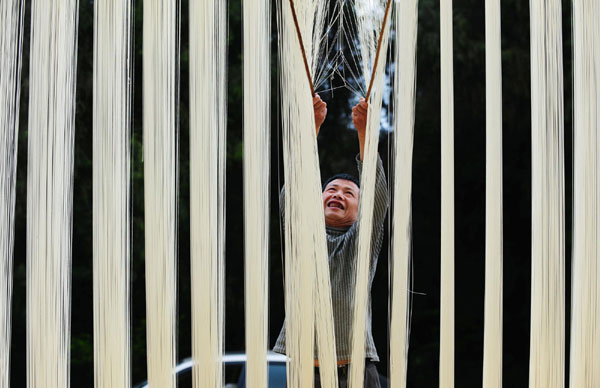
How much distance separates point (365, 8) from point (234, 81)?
2.51m

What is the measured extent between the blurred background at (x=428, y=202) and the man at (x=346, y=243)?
203cm

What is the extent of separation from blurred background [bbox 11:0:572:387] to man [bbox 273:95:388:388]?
203 centimetres

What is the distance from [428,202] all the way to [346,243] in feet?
7.68

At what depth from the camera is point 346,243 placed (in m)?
1.46

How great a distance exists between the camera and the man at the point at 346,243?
4.33ft

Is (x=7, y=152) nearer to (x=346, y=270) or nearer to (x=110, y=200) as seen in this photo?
(x=110, y=200)

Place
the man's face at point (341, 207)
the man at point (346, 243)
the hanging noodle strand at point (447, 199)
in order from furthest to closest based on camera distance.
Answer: the man's face at point (341, 207)
the man at point (346, 243)
the hanging noodle strand at point (447, 199)

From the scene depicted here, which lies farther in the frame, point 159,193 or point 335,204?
point 335,204

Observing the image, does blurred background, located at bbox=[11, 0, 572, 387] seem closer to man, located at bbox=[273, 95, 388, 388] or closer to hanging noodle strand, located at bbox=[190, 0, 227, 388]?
man, located at bbox=[273, 95, 388, 388]

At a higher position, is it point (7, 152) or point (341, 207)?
point (7, 152)

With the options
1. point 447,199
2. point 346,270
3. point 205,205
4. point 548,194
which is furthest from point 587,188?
point 205,205

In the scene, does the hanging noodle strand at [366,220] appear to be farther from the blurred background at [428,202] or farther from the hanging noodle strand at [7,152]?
the blurred background at [428,202]

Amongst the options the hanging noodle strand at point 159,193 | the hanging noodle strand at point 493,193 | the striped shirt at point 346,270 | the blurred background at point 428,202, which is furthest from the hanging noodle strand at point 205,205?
the blurred background at point 428,202

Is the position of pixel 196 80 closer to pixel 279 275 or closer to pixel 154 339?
pixel 154 339
